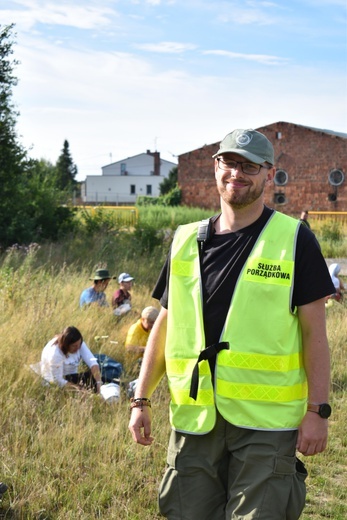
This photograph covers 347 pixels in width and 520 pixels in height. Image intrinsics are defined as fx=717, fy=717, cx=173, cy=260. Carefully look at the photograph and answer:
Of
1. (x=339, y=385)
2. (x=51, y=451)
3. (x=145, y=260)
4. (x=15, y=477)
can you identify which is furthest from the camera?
(x=145, y=260)

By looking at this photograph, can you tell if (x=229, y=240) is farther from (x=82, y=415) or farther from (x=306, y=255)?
(x=82, y=415)

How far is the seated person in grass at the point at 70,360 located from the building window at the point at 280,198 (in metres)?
35.8

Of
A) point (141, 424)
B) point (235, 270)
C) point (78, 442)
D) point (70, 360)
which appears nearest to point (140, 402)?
point (141, 424)

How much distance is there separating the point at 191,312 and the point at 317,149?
3909 centimetres

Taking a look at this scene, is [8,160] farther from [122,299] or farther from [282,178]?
[282,178]

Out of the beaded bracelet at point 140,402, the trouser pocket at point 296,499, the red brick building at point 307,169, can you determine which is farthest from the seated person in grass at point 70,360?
the red brick building at point 307,169

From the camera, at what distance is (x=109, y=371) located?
23.4 ft

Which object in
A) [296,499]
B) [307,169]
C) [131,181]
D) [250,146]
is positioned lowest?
[296,499]

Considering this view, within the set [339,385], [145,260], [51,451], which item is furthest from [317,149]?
[51,451]

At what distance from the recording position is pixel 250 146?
2961 mm

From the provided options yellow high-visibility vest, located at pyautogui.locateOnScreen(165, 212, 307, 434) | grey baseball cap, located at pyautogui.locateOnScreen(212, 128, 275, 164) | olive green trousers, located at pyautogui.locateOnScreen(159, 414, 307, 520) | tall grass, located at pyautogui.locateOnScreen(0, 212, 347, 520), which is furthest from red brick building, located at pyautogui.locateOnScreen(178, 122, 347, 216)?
olive green trousers, located at pyautogui.locateOnScreen(159, 414, 307, 520)

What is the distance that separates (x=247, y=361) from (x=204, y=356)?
0.17 meters

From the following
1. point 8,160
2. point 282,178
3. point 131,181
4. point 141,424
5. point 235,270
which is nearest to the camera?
point 235,270

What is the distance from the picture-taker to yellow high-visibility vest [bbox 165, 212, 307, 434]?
281 cm
